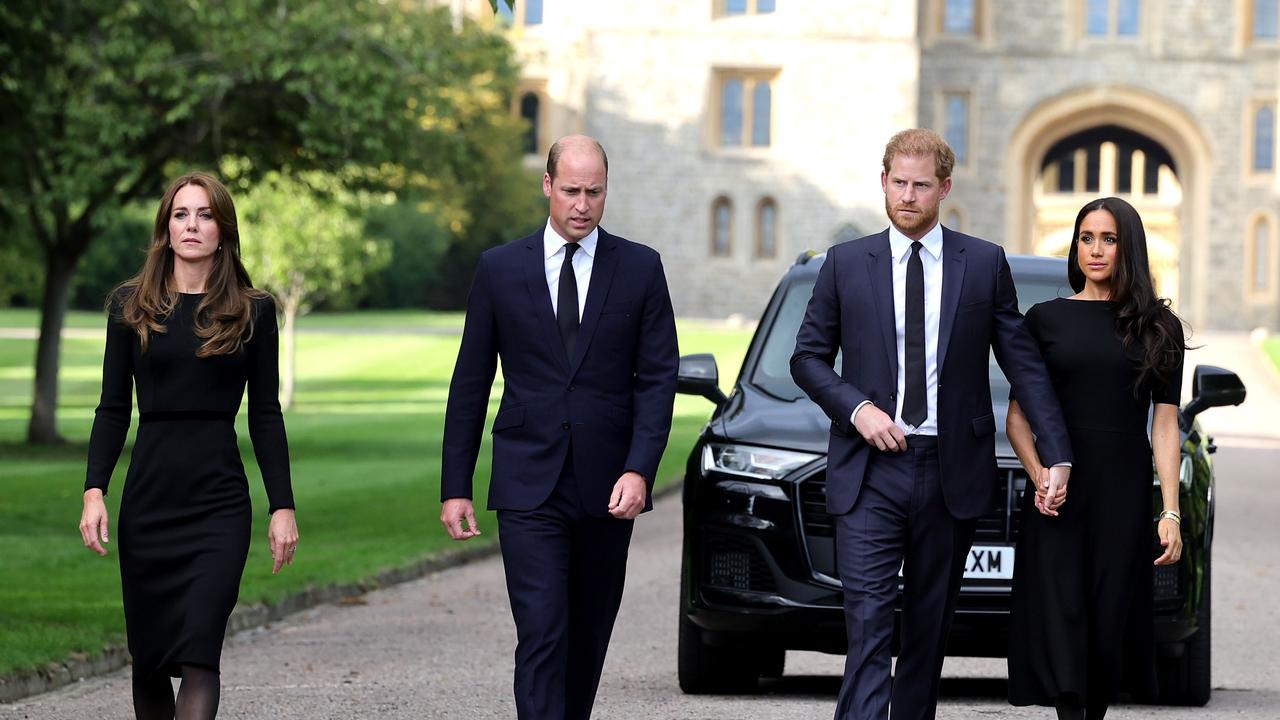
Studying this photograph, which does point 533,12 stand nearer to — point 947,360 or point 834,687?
point 834,687

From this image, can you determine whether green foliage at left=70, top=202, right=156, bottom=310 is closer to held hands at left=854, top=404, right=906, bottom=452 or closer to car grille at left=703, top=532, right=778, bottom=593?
car grille at left=703, top=532, right=778, bottom=593

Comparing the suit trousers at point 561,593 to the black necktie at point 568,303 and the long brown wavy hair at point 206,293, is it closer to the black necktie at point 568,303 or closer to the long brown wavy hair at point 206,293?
the black necktie at point 568,303

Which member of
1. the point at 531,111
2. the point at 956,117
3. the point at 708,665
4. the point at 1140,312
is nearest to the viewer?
the point at 1140,312

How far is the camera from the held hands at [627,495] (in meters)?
5.58

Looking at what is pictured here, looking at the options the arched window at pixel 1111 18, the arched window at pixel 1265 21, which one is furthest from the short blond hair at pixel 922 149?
the arched window at pixel 1265 21

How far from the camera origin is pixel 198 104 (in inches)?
964

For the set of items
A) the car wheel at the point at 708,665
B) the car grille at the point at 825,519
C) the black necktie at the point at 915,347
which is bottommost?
the car wheel at the point at 708,665

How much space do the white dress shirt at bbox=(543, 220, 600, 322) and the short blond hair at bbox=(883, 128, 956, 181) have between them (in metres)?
0.84

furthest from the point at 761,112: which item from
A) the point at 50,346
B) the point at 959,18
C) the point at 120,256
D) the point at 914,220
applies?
the point at 914,220

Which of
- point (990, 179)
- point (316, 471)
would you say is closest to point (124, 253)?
point (990, 179)

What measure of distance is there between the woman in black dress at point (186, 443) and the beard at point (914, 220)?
1.73 meters

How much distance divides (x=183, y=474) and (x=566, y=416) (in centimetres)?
101

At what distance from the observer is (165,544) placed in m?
5.40

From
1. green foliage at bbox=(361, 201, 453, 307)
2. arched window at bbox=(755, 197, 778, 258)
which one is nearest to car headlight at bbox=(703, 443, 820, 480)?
arched window at bbox=(755, 197, 778, 258)
